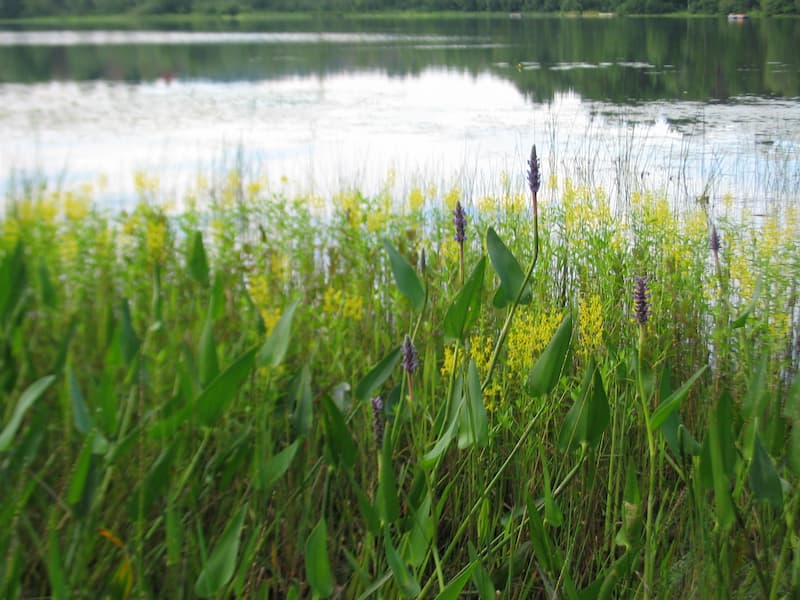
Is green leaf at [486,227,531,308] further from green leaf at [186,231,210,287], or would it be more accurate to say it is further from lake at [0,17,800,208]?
lake at [0,17,800,208]

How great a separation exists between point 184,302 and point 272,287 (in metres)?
0.28

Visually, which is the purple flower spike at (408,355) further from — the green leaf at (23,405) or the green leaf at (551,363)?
the green leaf at (23,405)

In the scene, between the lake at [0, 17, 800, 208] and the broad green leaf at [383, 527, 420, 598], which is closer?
the broad green leaf at [383, 527, 420, 598]

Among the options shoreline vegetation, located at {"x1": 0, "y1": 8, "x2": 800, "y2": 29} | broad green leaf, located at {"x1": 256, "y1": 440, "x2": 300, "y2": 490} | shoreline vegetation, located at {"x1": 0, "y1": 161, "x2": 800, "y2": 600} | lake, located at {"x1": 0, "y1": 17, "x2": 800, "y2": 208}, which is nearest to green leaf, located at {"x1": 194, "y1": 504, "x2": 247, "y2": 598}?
shoreline vegetation, located at {"x1": 0, "y1": 161, "x2": 800, "y2": 600}

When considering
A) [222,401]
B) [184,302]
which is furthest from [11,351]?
[184,302]

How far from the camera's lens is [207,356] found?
1160 mm

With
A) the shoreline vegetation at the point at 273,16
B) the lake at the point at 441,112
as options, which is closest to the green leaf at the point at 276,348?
the lake at the point at 441,112

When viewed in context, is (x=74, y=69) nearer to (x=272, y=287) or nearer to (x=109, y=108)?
(x=109, y=108)

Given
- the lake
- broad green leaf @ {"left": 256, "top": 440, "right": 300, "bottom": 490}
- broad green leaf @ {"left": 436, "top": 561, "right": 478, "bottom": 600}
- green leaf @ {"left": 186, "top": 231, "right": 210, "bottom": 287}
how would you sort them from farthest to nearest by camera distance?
the lake → green leaf @ {"left": 186, "top": 231, "right": 210, "bottom": 287} → broad green leaf @ {"left": 256, "top": 440, "right": 300, "bottom": 490} → broad green leaf @ {"left": 436, "top": 561, "right": 478, "bottom": 600}

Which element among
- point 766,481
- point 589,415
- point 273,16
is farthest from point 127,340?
point 273,16

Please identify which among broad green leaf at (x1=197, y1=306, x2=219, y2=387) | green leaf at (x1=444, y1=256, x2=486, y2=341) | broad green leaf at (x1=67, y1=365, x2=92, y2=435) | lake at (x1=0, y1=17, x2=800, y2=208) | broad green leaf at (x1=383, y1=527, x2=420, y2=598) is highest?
lake at (x1=0, y1=17, x2=800, y2=208)

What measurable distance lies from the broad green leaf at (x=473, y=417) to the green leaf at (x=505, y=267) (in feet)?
0.55

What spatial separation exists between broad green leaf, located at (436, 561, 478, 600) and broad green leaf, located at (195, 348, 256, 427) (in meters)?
0.40

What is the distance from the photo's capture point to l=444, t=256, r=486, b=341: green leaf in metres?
1.09
